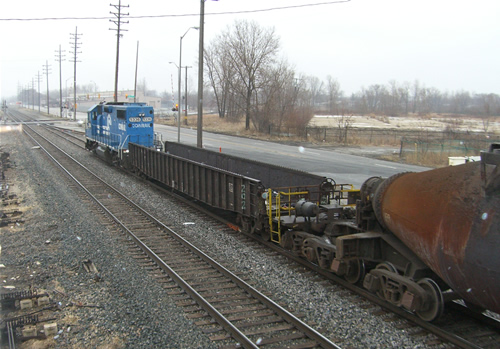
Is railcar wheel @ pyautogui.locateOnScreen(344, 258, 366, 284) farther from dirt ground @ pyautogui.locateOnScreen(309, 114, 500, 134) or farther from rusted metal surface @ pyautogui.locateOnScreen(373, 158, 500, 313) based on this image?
dirt ground @ pyautogui.locateOnScreen(309, 114, 500, 134)

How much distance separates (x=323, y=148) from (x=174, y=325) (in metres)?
33.6

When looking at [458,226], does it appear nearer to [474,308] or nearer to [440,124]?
[474,308]

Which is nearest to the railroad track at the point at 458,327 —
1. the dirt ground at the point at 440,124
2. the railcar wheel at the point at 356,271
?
the railcar wheel at the point at 356,271

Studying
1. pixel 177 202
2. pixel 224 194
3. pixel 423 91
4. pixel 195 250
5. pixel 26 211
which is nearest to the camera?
pixel 195 250

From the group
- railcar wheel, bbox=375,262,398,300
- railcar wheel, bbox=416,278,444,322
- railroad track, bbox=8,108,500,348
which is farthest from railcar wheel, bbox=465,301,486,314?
railcar wheel, bbox=375,262,398,300

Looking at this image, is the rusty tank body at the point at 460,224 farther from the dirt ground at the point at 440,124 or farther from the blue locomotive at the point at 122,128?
the dirt ground at the point at 440,124

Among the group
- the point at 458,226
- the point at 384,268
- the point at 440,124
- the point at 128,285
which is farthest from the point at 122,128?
the point at 440,124

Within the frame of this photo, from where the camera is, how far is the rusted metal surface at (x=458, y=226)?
514cm

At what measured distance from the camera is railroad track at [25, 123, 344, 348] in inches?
243

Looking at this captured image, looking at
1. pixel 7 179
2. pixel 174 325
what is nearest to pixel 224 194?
pixel 174 325

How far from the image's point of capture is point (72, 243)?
10.7m

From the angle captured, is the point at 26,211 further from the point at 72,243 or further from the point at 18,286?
the point at 18,286

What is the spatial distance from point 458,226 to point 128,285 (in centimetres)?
584

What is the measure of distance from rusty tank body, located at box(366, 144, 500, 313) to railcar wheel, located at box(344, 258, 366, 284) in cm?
124
